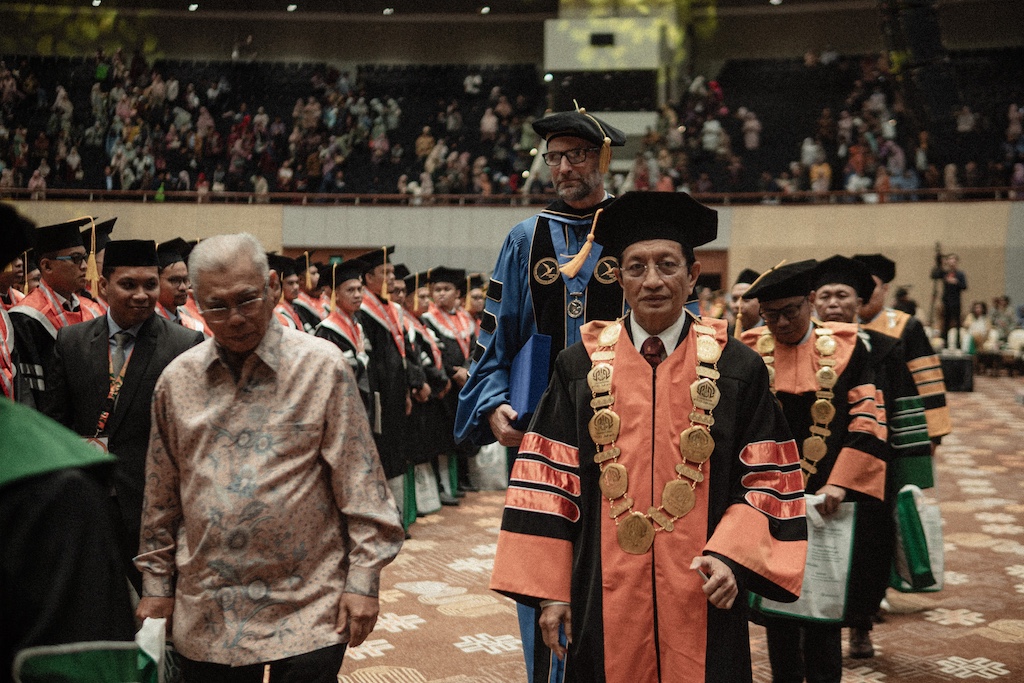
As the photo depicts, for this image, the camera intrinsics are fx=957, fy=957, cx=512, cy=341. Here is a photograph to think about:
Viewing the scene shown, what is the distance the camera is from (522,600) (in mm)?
2465

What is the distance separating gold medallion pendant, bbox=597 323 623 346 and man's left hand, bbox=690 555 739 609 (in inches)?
24.2

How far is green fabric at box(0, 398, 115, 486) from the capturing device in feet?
4.11

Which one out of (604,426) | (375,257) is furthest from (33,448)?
(375,257)

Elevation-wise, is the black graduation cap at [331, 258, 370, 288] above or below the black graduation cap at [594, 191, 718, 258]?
below

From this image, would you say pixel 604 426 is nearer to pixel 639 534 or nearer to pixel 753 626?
pixel 639 534

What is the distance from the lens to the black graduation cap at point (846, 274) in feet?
15.2

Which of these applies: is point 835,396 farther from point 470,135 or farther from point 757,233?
point 470,135

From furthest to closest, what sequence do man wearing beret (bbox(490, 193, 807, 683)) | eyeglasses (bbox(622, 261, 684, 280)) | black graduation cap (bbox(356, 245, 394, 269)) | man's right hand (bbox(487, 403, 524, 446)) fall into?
black graduation cap (bbox(356, 245, 394, 269)) → man's right hand (bbox(487, 403, 524, 446)) → eyeglasses (bbox(622, 261, 684, 280)) → man wearing beret (bbox(490, 193, 807, 683))

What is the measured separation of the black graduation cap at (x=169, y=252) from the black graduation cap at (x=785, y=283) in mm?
3052

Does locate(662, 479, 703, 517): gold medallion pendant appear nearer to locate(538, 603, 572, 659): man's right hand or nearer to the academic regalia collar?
→ locate(538, 603, 572, 659): man's right hand

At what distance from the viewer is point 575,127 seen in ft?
Answer: 10.9

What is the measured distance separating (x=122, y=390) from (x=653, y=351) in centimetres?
197

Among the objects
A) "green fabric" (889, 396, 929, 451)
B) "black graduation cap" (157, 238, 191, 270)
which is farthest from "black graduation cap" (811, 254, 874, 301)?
"black graduation cap" (157, 238, 191, 270)

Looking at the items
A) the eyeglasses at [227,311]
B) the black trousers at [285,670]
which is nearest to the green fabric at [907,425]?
the black trousers at [285,670]
